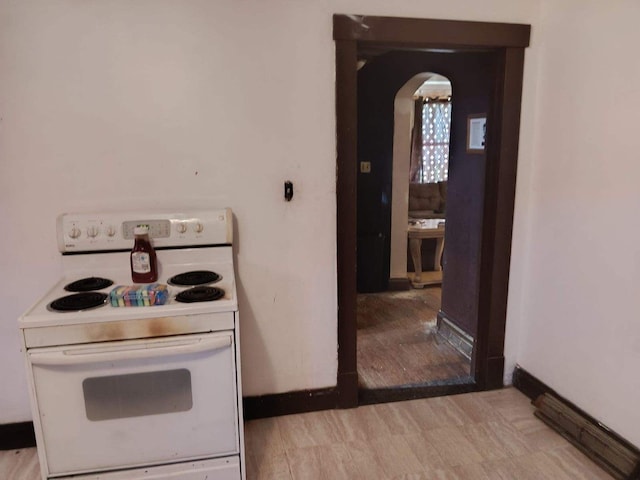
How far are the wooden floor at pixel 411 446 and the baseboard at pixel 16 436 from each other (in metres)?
0.04

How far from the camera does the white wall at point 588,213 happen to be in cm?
197

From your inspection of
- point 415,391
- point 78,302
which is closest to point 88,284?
point 78,302

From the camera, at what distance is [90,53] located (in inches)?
78.6

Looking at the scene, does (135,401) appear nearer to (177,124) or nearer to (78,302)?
(78,302)

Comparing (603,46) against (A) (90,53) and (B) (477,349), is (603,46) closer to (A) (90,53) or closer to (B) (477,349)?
(B) (477,349)

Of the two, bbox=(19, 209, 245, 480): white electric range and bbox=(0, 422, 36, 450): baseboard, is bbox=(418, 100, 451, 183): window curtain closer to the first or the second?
bbox=(19, 209, 245, 480): white electric range

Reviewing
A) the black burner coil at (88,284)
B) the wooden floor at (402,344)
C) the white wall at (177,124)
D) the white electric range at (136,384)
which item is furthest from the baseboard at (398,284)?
the black burner coil at (88,284)

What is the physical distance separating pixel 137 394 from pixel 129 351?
0.58 feet

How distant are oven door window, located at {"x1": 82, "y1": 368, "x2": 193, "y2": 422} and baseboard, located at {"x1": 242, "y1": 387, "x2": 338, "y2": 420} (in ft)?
2.51

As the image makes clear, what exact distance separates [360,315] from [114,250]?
7.60 feet

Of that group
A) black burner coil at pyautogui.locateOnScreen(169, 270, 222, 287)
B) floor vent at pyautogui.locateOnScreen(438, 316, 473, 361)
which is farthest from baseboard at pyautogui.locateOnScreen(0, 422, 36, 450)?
floor vent at pyautogui.locateOnScreen(438, 316, 473, 361)

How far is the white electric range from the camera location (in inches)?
63.2

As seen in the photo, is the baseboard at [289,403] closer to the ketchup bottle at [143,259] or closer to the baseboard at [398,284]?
the ketchup bottle at [143,259]

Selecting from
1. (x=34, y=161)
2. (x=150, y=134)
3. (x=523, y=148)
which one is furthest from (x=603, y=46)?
(x=34, y=161)
